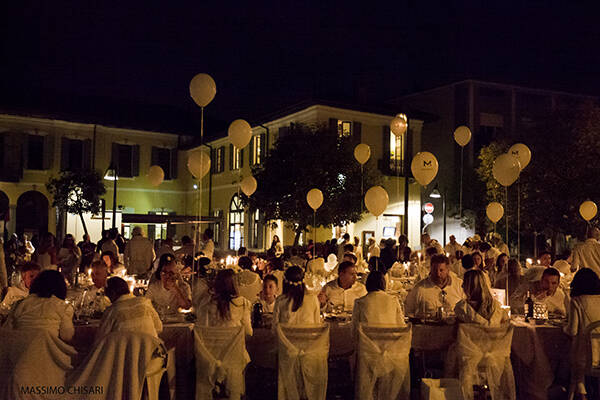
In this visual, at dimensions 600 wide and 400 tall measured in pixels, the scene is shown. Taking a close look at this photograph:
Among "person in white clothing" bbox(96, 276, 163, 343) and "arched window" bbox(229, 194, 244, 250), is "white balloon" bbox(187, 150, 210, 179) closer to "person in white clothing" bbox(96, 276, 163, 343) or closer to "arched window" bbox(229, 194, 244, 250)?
"person in white clothing" bbox(96, 276, 163, 343)

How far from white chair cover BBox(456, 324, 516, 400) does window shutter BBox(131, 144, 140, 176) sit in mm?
32236

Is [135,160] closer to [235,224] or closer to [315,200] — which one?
[235,224]

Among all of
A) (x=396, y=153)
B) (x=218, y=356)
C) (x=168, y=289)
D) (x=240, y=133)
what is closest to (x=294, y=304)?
(x=218, y=356)

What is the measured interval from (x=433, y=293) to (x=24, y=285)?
5.00 metres

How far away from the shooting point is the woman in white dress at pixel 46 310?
4820mm

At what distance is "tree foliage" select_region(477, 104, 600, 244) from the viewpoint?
20.2 m

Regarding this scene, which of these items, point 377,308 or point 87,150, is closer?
point 377,308

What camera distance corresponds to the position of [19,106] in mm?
32094

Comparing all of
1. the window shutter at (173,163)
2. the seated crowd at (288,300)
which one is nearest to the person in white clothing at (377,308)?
the seated crowd at (288,300)

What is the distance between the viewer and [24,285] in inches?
293

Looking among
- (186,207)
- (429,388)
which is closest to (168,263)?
(429,388)

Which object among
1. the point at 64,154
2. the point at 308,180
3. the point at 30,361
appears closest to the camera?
the point at 30,361

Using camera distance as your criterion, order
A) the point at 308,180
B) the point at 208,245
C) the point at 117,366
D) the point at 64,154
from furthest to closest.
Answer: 1. the point at 64,154
2. the point at 308,180
3. the point at 208,245
4. the point at 117,366

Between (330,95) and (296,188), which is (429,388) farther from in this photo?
(330,95)
